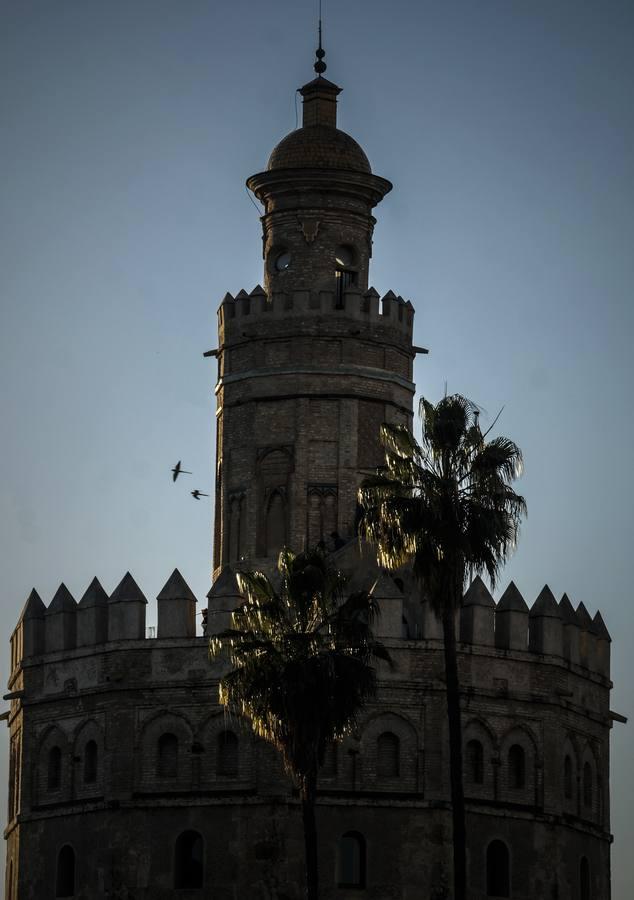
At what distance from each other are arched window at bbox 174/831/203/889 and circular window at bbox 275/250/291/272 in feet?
53.9

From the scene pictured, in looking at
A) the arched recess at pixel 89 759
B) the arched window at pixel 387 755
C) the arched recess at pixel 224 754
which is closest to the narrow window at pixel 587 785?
the arched window at pixel 387 755

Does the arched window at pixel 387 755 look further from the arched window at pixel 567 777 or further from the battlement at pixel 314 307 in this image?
the battlement at pixel 314 307

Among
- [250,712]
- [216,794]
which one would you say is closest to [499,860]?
[216,794]

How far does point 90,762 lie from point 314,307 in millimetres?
13775

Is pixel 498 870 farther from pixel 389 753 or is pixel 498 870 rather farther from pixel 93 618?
pixel 93 618

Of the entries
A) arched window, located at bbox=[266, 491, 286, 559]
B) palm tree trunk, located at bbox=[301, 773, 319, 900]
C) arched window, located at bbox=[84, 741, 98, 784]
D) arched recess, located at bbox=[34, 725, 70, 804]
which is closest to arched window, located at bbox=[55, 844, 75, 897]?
arched recess, located at bbox=[34, 725, 70, 804]

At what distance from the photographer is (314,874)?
198ft

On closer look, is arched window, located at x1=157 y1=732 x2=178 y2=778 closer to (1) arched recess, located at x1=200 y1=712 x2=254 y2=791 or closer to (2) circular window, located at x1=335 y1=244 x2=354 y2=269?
(1) arched recess, located at x1=200 y1=712 x2=254 y2=791

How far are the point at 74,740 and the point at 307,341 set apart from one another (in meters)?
12.4

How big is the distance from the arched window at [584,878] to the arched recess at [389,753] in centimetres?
586

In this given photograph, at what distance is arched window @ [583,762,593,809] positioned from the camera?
72750mm

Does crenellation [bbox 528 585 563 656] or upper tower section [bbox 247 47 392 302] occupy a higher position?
upper tower section [bbox 247 47 392 302]

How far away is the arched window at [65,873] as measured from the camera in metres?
69.8

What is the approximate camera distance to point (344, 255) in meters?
76.1
